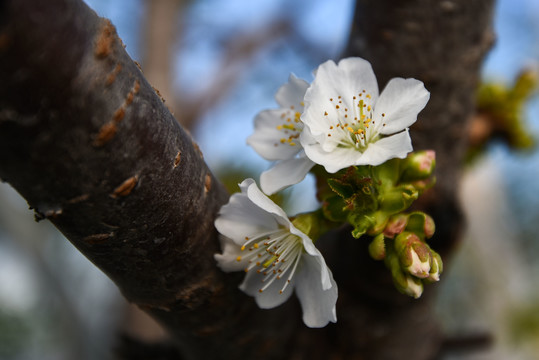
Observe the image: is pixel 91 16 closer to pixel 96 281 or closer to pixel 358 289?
pixel 358 289

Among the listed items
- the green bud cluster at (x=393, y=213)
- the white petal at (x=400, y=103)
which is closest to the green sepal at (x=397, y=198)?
the green bud cluster at (x=393, y=213)

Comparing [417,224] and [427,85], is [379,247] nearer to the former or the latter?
[417,224]

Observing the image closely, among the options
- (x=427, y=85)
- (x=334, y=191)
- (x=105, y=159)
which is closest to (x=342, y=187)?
(x=334, y=191)

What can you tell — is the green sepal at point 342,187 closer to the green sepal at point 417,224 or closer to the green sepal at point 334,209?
the green sepal at point 334,209

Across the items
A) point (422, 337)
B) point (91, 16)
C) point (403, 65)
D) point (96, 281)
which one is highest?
point (96, 281)

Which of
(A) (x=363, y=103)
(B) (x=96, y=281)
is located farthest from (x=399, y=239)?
(B) (x=96, y=281)

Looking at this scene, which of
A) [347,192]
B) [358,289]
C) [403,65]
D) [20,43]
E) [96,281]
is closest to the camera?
[20,43]
